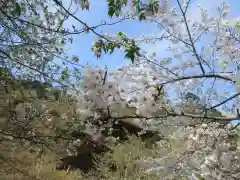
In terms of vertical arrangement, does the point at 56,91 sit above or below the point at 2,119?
above

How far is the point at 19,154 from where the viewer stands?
668 centimetres

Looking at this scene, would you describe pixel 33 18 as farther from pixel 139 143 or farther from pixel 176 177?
pixel 139 143

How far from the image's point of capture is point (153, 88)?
213cm

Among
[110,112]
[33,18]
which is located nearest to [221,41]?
[110,112]

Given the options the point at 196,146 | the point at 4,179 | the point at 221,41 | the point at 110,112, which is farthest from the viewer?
the point at 4,179

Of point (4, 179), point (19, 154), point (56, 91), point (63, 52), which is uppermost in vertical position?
point (63, 52)

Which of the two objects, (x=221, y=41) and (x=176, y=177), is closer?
(x=176, y=177)

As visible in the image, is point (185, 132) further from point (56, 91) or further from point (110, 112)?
point (56, 91)

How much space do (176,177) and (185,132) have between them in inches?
11.3

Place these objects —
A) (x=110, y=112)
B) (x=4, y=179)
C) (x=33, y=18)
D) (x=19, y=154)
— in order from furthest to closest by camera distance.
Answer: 1. (x=19, y=154)
2. (x=4, y=179)
3. (x=33, y=18)
4. (x=110, y=112)

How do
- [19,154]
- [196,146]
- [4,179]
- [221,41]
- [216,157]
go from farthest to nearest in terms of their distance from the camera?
1. [19,154]
2. [4,179]
3. [221,41]
4. [196,146]
5. [216,157]

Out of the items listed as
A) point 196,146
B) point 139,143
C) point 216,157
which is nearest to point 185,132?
point 196,146

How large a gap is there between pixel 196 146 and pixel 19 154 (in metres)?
4.91

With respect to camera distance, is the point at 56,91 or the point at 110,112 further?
the point at 56,91
